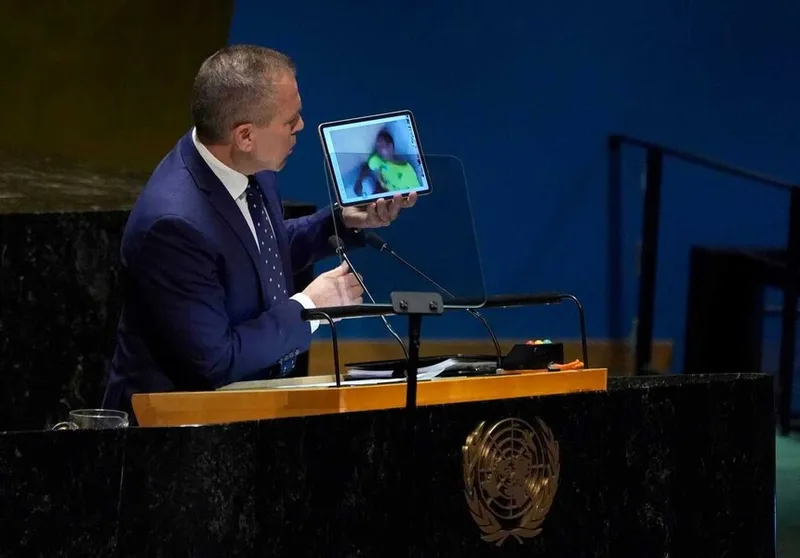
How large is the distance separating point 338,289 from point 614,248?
2.79 metres

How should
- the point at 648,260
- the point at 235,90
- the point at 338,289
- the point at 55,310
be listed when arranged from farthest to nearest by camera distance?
the point at 648,260 < the point at 55,310 < the point at 235,90 < the point at 338,289

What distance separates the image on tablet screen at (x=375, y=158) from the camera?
6.34 feet

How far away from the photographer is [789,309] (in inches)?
162

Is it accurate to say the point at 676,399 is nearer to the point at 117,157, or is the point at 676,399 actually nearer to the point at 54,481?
the point at 54,481

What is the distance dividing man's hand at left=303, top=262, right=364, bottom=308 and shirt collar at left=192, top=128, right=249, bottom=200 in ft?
0.85

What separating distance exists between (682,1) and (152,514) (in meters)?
3.57

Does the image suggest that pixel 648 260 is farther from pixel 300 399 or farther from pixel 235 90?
pixel 300 399

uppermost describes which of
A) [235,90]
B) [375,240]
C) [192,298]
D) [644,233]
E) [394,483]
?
[235,90]

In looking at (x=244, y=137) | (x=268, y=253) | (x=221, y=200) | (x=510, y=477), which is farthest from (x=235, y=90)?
(x=510, y=477)

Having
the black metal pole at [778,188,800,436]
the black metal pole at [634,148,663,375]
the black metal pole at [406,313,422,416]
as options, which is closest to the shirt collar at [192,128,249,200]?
the black metal pole at [406,313,422,416]

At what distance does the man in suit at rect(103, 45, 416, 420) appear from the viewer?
1.99m

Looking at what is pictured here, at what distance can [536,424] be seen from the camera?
1.76 metres

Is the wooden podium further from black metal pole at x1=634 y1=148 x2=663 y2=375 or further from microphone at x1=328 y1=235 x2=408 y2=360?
black metal pole at x1=634 y1=148 x2=663 y2=375

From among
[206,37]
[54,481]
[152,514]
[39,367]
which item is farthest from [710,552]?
[206,37]
